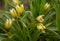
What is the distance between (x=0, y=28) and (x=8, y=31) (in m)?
0.18

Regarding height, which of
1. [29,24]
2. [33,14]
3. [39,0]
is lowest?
[29,24]

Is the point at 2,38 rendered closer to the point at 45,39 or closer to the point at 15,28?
the point at 15,28

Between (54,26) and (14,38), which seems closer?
(14,38)

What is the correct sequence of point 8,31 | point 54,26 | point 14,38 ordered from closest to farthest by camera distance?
1. point 8,31
2. point 14,38
3. point 54,26

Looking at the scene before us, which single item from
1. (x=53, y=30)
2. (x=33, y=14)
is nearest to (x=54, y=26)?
(x=53, y=30)

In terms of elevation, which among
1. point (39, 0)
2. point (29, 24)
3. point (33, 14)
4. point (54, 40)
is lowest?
point (54, 40)

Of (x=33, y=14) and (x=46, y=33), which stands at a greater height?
(x=33, y=14)

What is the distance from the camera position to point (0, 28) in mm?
1607

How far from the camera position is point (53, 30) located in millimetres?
1601

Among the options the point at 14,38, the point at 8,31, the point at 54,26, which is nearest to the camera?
the point at 8,31

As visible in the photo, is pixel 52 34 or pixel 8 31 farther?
pixel 52 34

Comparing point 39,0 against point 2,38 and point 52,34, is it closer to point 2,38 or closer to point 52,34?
point 52,34

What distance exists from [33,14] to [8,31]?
1.16ft

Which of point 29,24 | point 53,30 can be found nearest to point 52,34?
point 53,30
